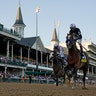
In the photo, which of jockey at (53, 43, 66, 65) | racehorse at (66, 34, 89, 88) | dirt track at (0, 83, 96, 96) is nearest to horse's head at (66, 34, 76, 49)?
racehorse at (66, 34, 89, 88)

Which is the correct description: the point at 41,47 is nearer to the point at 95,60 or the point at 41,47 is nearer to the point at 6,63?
the point at 6,63

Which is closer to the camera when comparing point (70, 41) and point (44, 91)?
point (44, 91)

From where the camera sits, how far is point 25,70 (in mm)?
58625

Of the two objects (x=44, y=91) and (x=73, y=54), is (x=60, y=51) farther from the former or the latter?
(x=44, y=91)

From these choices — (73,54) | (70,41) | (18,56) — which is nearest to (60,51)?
(73,54)

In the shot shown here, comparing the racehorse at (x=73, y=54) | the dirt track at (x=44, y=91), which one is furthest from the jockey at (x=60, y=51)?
the dirt track at (x=44, y=91)

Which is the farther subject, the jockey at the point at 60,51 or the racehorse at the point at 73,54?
the jockey at the point at 60,51

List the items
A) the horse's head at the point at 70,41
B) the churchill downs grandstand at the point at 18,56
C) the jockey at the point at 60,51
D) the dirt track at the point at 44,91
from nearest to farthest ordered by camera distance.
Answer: the dirt track at the point at 44,91
the horse's head at the point at 70,41
the jockey at the point at 60,51
the churchill downs grandstand at the point at 18,56

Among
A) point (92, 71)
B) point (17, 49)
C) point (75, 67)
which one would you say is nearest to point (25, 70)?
point (17, 49)

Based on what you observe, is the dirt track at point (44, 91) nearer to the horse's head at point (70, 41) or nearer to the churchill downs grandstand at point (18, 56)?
the horse's head at point (70, 41)

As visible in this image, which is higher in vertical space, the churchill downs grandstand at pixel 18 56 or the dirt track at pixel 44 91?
the churchill downs grandstand at pixel 18 56

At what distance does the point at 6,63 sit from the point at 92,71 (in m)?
76.1

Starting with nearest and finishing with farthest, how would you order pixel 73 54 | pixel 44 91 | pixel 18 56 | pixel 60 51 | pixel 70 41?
pixel 44 91
pixel 70 41
pixel 73 54
pixel 60 51
pixel 18 56

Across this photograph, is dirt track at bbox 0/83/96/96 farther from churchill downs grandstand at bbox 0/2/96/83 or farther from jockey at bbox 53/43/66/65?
churchill downs grandstand at bbox 0/2/96/83
